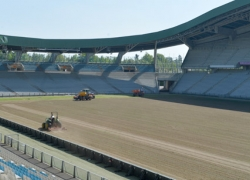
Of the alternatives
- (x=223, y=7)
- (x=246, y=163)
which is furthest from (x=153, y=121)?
(x=223, y=7)

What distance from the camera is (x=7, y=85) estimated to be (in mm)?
67562

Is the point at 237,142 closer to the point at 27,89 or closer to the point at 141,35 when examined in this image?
the point at 27,89

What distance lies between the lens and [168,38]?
7731 cm

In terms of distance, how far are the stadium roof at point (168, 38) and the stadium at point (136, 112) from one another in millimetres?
234

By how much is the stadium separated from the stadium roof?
0.77 feet

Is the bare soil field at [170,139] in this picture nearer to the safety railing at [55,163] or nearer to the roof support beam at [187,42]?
the safety railing at [55,163]

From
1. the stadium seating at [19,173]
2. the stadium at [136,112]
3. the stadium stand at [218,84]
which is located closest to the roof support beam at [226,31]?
the stadium at [136,112]

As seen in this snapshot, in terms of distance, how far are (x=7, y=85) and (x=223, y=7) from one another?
157 feet

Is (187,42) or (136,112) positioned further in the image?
(187,42)

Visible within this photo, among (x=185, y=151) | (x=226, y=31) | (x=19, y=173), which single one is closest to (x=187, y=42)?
(x=226, y=31)

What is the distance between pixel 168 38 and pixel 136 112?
41.6 meters

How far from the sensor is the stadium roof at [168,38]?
2425 inches

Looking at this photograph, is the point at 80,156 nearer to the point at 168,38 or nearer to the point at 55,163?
the point at 55,163

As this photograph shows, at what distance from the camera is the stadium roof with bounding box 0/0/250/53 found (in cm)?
6159
